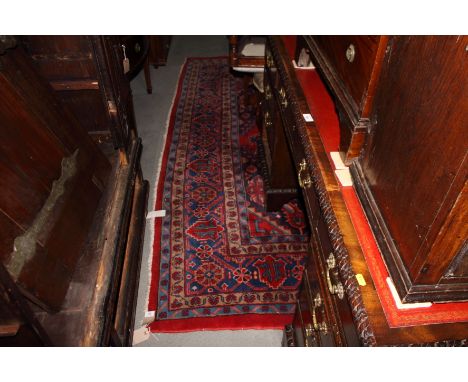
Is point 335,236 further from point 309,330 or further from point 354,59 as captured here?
point 354,59

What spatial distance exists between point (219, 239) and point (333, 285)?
1683mm

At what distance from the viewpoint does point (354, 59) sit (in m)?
1.44

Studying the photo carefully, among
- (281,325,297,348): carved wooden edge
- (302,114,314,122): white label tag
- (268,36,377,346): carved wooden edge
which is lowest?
(281,325,297,348): carved wooden edge

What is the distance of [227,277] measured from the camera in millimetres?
2561

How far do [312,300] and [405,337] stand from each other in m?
0.66

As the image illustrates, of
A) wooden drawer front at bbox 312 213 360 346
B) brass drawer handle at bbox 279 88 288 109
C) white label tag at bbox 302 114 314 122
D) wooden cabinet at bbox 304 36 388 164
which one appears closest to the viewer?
wooden drawer front at bbox 312 213 360 346

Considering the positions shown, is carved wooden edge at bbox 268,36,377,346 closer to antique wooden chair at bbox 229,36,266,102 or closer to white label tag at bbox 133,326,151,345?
white label tag at bbox 133,326,151,345

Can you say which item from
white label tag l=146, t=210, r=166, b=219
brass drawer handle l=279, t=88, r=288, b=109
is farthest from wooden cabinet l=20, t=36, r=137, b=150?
brass drawer handle l=279, t=88, r=288, b=109

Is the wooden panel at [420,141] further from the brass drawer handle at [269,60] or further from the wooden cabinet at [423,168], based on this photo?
the brass drawer handle at [269,60]

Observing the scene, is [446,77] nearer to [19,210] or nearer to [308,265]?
[308,265]

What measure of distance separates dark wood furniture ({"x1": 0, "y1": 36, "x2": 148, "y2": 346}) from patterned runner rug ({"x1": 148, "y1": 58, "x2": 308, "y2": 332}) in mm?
405

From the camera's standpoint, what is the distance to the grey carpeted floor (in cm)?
222

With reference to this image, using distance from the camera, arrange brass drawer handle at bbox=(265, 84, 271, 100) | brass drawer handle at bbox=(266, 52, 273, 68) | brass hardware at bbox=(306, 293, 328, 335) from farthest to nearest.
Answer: brass drawer handle at bbox=(265, 84, 271, 100) < brass drawer handle at bbox=(266, 52, 273, 68) < brass hardware at bbox=(306, 293, 328, 335)

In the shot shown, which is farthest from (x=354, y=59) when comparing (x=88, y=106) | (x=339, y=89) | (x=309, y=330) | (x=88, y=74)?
(x=88, y=106)
